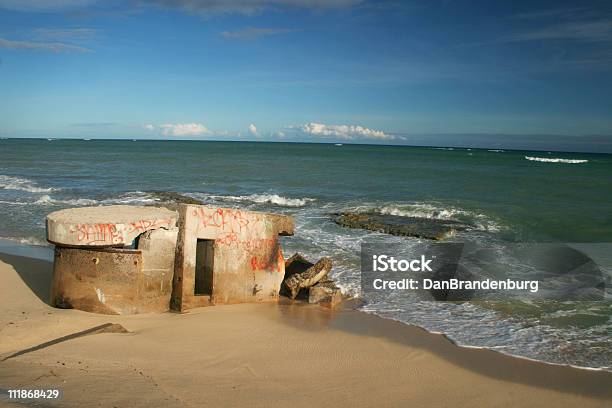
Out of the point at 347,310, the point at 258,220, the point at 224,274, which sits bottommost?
the point at 347,310

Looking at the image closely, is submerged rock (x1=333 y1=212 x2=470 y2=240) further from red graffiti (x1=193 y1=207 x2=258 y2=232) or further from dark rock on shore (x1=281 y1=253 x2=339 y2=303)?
red graffiti (x1=193 y1=207 x2=258 y2=232)

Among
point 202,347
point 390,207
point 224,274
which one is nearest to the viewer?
point 202,347

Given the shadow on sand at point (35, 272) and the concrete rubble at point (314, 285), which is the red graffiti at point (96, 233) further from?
the concrete rubble at point (314, 285)

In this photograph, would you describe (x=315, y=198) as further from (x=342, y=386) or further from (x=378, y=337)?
(x=342, y=386)

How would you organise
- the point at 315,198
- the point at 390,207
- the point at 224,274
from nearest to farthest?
the point at 224,274 < the point at 390,207 < the point at 315,198

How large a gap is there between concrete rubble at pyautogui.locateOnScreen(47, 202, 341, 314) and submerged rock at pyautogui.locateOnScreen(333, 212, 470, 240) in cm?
636

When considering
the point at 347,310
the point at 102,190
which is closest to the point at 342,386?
the point at 347,310

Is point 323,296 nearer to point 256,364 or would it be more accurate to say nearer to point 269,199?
point 256,364

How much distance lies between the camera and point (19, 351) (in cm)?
539

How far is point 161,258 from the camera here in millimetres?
6902

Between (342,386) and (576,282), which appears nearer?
(342,386)

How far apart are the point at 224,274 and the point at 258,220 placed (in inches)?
36.8

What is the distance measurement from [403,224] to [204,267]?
28.4 feet

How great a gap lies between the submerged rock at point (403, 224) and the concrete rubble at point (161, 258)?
20.9 feet
